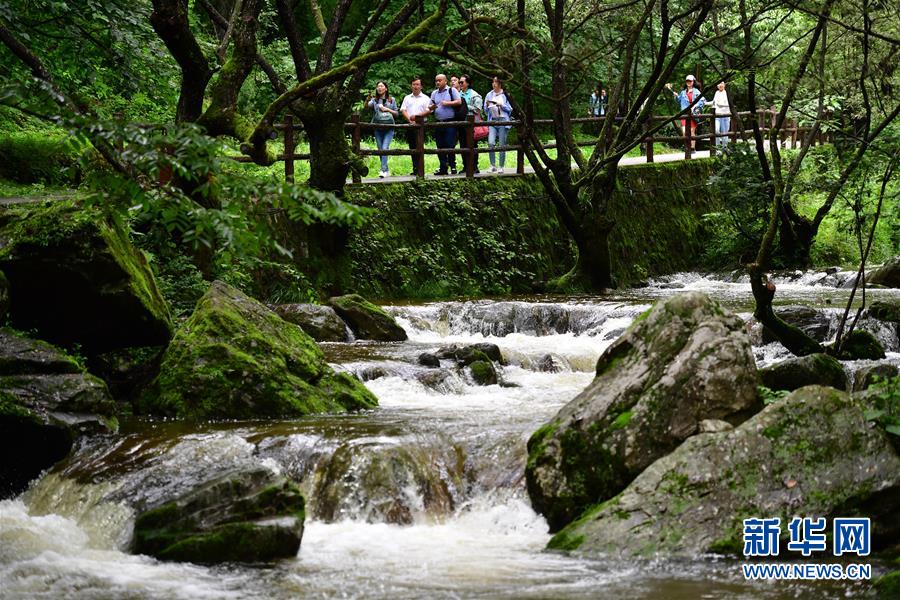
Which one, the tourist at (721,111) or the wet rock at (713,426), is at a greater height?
the tourist at (721,111)

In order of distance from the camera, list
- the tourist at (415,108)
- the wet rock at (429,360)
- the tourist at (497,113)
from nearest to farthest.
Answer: the wet rock at (429,360) → the tourist at (415,108) → the tourist at (497,113)

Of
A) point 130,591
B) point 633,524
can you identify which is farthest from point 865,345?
point 130,591

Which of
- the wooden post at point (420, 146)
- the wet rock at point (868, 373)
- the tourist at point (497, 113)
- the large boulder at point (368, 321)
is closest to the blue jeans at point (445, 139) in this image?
the tourist at point (497, 113)

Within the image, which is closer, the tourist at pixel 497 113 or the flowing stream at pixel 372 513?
the flowing stream at pixel 372 513

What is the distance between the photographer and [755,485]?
7.40m

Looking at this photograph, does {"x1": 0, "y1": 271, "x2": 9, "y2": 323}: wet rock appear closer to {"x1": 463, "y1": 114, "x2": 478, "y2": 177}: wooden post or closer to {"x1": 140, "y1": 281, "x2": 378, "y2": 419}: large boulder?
{"x1": 140, "y1": 281, "x2": 378, "y2": 419}: large boulder

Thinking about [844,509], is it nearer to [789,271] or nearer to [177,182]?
[177,182]

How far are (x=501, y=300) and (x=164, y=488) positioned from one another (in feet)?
33.4

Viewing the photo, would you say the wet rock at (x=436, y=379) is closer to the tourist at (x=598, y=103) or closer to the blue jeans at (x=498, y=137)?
the blue jeans at (x=498, y=137)

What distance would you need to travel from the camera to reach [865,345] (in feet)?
41.0

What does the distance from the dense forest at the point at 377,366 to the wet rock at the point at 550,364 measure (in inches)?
1.0

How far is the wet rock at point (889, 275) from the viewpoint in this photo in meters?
18.7

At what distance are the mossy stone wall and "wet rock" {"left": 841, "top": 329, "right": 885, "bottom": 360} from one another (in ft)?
25.7

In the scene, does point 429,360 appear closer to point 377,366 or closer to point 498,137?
point 377,366
